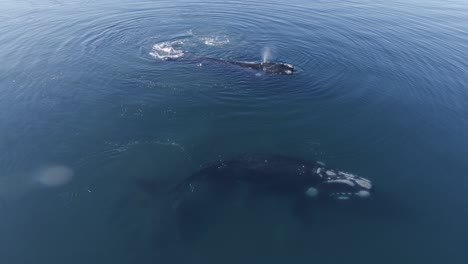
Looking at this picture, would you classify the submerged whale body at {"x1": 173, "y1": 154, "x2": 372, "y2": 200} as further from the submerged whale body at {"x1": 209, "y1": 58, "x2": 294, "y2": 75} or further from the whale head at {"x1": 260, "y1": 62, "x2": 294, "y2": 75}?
the submerged whale body at {"x1": 209, "y1": 58, "x2": 294, "y2": 75}

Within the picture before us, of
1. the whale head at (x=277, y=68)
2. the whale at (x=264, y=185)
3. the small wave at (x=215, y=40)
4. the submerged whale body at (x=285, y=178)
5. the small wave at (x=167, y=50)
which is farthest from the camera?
the small wave at (x=215, y=40)

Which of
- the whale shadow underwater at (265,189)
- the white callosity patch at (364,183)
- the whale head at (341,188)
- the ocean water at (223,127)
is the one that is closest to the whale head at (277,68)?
the ocean water at (223,127)

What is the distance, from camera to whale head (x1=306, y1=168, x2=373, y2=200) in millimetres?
36844

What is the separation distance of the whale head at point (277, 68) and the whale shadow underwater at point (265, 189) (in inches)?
836

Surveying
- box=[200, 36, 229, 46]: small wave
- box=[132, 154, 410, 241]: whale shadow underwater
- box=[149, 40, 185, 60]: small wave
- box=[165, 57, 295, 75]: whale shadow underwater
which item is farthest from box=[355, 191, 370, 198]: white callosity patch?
box=[200, 36, 229, 46]: small wave

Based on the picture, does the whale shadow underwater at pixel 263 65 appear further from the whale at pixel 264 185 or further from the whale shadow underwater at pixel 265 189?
the whale at pixel 264 185

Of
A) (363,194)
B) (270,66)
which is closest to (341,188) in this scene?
(363,194)

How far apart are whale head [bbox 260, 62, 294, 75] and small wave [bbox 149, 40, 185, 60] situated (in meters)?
15.9

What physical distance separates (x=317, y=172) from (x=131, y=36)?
49865mm

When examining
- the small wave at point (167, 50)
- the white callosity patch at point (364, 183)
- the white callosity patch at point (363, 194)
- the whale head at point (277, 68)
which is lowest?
the white callosity patch at point (363, 194)

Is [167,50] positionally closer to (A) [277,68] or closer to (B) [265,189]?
(A) [277,68]

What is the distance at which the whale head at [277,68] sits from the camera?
57.1 meters

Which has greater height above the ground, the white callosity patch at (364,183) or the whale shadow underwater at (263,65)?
the whale shadow underwater at (263,65)

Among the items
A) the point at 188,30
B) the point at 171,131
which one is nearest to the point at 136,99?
the point at 171,131
